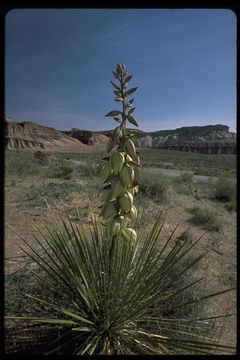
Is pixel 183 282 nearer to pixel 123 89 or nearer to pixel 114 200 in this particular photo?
pixel 114 200

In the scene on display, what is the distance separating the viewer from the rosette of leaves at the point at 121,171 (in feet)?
4.44

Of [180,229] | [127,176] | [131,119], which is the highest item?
[131,119]

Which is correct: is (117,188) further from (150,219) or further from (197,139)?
(197,139)

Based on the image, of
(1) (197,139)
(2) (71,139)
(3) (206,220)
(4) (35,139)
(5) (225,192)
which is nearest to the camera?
(3) (206,220)

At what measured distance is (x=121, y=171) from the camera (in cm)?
141

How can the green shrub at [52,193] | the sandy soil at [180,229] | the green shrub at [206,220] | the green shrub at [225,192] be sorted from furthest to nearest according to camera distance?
the green shrub at [225,192]
the green shrub at [52,193]
the green shrub at [206,220]
the sandy soil at [180,229]

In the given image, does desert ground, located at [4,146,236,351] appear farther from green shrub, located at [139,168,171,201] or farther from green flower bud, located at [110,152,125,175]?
green flower bud, located at [110,152,125,175]

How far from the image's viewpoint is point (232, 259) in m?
3.94

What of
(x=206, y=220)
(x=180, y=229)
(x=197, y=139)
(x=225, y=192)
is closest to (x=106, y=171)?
(x=180, y=229)

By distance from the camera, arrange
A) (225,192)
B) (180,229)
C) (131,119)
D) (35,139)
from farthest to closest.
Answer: (35,139)
(225,192)
(180,229)
(131,119)

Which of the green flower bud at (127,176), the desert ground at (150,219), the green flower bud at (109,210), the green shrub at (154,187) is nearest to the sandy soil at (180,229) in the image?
the desert ground at (150,219)

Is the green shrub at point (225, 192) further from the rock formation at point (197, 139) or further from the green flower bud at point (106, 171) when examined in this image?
the rock formation at point (197, 139)

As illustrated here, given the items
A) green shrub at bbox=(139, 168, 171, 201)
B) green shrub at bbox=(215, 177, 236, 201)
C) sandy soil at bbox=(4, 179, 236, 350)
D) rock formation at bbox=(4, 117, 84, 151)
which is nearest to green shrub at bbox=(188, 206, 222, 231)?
sandy soil at bbox=(4, 179, 236, 350)

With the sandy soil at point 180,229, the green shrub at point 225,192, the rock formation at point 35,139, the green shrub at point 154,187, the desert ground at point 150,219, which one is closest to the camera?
the desert ground at point 150,219
